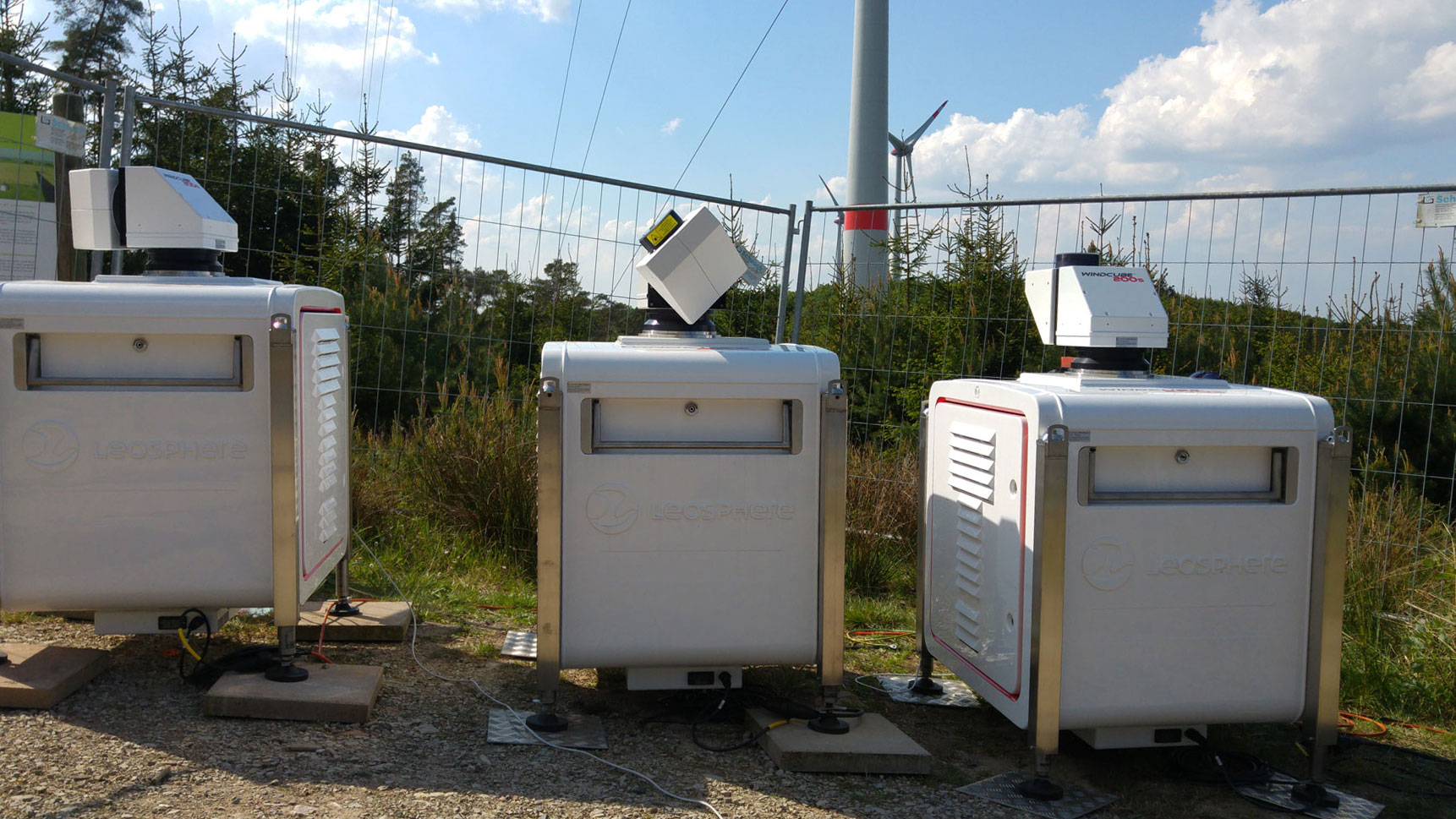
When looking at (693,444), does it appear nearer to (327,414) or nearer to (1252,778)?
(327,414)

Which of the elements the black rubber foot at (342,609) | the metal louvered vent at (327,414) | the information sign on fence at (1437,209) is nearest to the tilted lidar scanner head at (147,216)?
the metal louvered vent at (327,414)

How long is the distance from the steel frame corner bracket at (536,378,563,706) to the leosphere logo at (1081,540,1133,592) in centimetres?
160

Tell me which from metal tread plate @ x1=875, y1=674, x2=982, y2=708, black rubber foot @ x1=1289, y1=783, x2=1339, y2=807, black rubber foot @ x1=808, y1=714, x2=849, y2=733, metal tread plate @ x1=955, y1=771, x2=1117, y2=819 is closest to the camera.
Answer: metal tread plate @ x1=955, y1=771, x2=1117, y2=819

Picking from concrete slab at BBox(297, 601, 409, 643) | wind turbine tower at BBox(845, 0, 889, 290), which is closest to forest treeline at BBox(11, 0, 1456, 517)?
concrete slab at BBox(297, 601, 409, 643)

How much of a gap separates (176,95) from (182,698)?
12.0 metres

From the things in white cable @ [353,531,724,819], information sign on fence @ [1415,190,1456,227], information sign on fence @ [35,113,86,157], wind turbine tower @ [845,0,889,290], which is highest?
wind turbine tower @ [845,0,889,290]

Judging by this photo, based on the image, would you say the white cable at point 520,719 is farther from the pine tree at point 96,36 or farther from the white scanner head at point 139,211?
the pine tree at point 96,36

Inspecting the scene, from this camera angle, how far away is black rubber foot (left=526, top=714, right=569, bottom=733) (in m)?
3.34

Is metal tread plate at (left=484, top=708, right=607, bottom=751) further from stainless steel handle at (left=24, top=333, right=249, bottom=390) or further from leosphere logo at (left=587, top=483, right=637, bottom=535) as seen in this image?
stainless steel handle at (left=24, top=333, right=249, bottom=390)

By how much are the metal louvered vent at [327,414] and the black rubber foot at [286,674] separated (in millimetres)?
499

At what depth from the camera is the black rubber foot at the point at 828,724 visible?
11.1 ft

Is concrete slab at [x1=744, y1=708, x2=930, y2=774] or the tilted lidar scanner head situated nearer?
concrete slab at [x1=744, y1=708, x2=930, y2=774]

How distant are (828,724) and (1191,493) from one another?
133 cm

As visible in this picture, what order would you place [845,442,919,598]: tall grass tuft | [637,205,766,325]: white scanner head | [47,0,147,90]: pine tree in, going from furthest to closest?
[47,0,147,90]: pine tree < [845,442,919,598]: tall grass tuft < [637,205,766,325]: white scanner head
